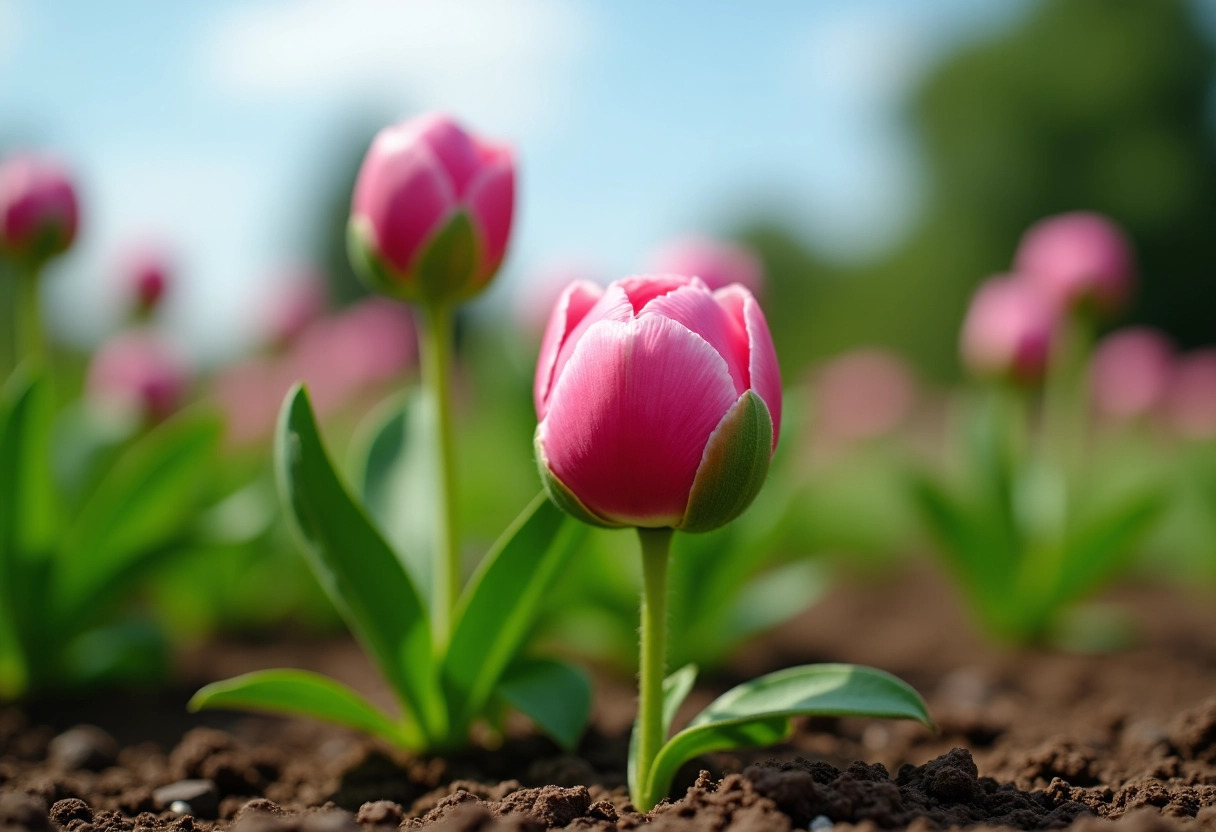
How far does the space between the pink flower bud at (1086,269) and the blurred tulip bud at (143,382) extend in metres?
2.52

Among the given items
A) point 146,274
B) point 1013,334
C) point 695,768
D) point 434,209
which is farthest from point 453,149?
point 146,274

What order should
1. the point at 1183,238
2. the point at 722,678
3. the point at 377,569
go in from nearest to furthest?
the point at 377,569, the point at 722,678, the point at 1183,238

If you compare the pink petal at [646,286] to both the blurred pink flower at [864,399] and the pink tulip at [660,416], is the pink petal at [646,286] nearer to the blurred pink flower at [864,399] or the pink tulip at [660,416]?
the pink tulip at [660,416]

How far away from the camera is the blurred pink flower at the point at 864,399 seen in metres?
6.86

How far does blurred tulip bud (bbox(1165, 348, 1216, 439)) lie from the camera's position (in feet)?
19.7

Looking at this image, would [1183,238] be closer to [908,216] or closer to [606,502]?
[908,216]

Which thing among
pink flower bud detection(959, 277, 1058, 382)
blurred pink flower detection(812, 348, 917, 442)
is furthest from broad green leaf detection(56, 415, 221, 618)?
blurred pink flower detection(812, 348, 917, 442)

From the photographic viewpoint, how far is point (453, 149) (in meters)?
1.66

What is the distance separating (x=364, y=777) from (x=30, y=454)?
3.35 feet

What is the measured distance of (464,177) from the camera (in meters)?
1.67

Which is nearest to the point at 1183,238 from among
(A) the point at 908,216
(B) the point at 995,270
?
(B) the point at 995,270

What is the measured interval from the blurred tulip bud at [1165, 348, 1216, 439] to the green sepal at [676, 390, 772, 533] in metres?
5.40

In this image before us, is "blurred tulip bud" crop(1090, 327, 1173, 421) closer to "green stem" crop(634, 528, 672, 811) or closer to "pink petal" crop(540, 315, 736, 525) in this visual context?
"green stem" crop(634, 528, 672, 811)

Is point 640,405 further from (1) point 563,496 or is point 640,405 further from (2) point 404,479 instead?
(2) point 404,479
